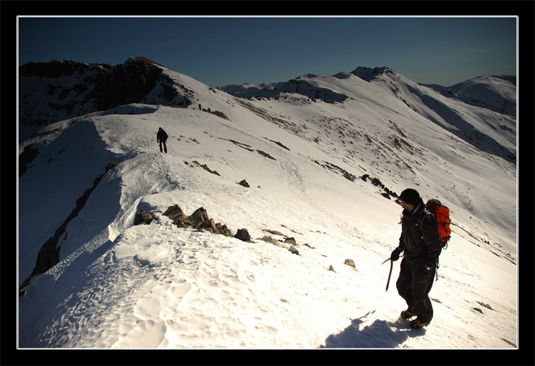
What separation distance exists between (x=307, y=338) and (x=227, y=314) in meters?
1.27

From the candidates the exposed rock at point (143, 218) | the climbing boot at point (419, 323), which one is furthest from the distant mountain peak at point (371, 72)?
the climbing boot at point (419, 323)

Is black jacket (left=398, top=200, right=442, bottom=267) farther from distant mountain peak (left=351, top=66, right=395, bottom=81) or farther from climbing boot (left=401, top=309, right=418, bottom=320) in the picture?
distant mountain peak (left=351, top=66, right=395, bottom=81)

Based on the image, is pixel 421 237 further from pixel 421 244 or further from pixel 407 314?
pixel 407 314

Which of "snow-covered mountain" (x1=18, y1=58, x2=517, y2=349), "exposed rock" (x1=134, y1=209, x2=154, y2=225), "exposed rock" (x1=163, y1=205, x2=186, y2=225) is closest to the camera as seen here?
"snow-covered mountain" (x1=18, y1=58, x2=517, y2=349)

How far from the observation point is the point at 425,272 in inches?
165

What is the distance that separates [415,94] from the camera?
14862 centimetres

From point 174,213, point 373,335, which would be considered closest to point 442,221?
point 373,335

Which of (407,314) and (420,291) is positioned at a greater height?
(420,291)

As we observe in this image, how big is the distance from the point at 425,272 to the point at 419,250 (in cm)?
37

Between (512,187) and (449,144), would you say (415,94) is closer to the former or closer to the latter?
(449,144)

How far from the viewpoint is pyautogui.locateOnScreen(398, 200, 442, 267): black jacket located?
3.94 metres

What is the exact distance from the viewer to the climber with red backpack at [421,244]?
3.97 metres

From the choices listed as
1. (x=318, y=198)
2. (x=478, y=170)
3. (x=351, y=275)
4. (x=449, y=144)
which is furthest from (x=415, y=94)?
(x=351, y=275)

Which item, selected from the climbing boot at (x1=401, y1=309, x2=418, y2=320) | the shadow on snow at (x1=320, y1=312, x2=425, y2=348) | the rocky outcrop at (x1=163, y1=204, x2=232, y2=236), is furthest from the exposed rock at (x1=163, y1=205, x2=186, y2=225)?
the climbing boot at (x1=401, y1=309, x2=418, y2=320)
